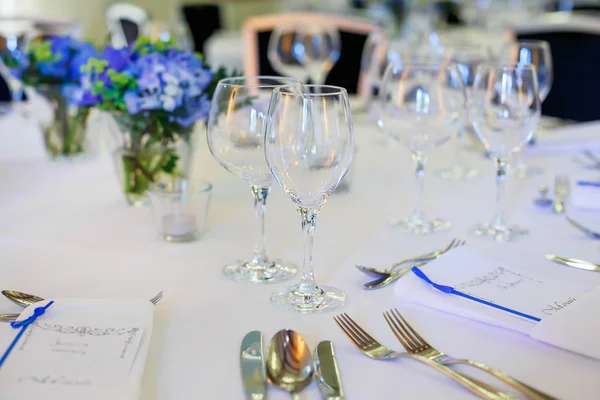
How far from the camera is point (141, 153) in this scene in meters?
1.27

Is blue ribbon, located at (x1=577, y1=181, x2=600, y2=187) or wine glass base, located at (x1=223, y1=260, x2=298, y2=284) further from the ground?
blue ribbon, located at (x1=577, y1=181, x2=600, y2=187)

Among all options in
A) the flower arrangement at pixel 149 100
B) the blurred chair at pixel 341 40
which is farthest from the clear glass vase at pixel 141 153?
the blurred chair at pixel 341 40

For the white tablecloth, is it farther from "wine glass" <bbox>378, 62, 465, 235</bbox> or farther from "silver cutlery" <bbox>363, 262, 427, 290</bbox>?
"wine glass" <bbox>378, 62, 465, 235</bbox>

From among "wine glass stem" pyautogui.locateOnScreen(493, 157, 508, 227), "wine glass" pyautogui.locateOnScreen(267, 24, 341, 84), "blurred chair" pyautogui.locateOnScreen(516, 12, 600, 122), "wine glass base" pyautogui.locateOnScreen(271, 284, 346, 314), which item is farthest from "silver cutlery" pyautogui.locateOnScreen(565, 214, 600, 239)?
"blurred chair" pyautogui.locateOnScreen(516, 12, 600, 122)

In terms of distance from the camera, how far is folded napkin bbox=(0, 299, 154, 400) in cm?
62

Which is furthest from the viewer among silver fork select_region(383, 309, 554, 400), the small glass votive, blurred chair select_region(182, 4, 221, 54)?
blurred chair select_region(182, 4, 221, 54)

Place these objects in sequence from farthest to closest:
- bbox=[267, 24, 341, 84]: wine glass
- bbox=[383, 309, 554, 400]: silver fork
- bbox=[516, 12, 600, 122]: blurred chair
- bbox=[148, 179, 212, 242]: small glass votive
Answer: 1. bbox=[516, 12, 600, 122]: blurred chair
2. bbox=[267, 24, 341, 84]: wine glass
3. bbox=[148, 179, 212, 242]: small glass votive
4. bbox=[383, 309, 554, 400]: silver fork

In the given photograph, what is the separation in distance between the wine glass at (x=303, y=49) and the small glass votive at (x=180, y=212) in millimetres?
1168

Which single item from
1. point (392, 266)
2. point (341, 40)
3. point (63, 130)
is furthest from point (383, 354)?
point (341, 40)

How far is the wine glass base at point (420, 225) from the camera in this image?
113 centimetres

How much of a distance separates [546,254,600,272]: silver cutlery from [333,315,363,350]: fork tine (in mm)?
380

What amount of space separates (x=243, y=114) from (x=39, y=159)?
35.6 inches

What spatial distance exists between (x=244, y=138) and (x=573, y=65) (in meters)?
2.43

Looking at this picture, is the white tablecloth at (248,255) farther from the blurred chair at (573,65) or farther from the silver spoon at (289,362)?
the blurred chair at (573,65)
